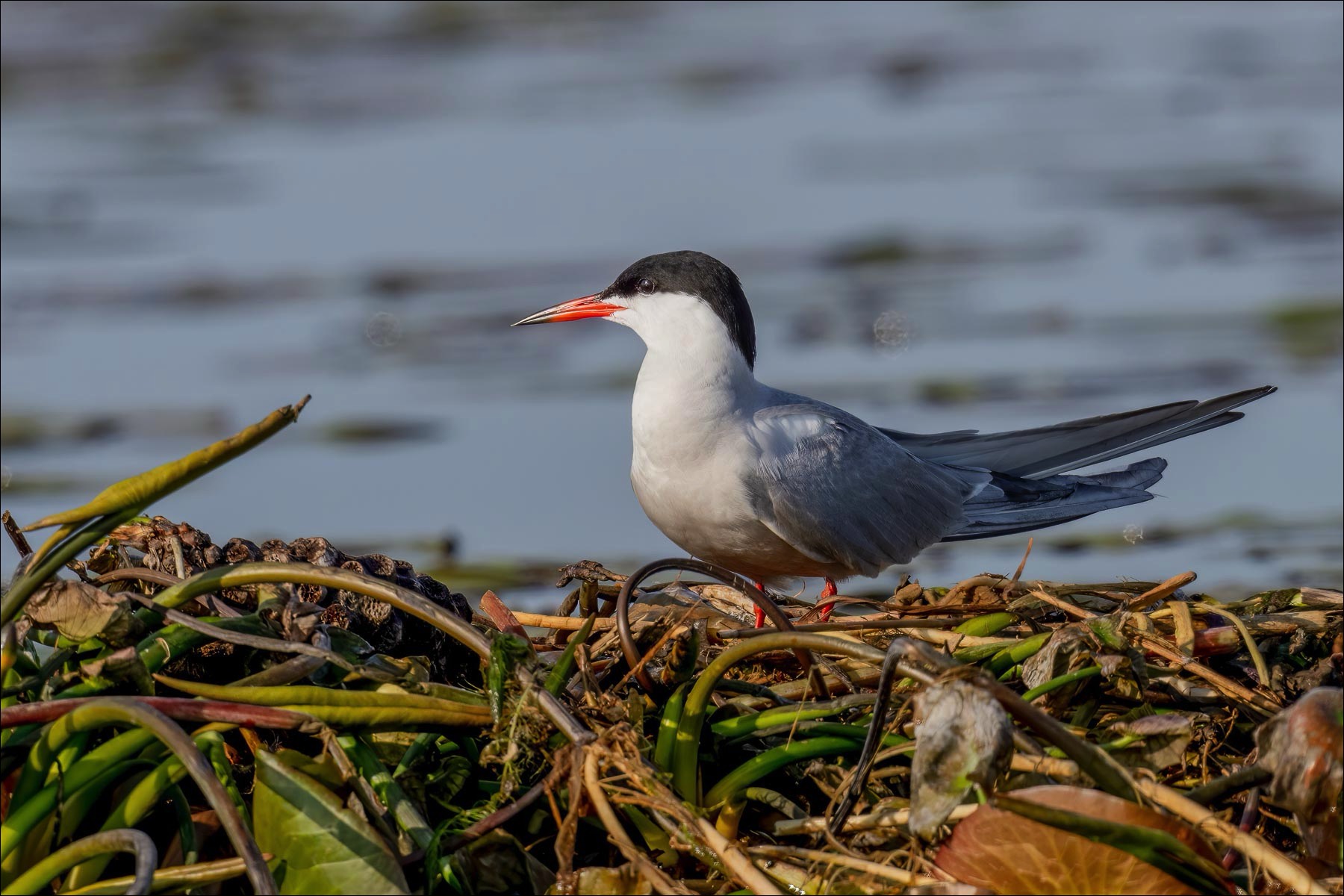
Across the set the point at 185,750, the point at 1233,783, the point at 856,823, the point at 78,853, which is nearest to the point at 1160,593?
the point at 1233,783

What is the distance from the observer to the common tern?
4016 mm

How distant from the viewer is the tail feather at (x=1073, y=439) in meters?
4.21

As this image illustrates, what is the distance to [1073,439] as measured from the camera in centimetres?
456

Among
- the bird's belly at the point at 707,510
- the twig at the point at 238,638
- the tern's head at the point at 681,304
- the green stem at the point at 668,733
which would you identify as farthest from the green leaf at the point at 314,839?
the tern's head at the point at 681,304

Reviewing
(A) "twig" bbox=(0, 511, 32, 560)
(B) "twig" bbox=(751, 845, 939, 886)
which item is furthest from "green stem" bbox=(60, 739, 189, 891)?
(B) "twig" bbox=(751, 845, 939, 886)

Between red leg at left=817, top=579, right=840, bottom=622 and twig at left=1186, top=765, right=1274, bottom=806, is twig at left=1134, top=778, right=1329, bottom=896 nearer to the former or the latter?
twig at left=1186, top=765, right=1274, bottom=806

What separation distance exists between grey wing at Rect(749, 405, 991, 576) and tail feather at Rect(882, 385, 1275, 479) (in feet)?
0.41

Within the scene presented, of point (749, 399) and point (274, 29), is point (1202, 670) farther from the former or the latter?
point (274, 29)

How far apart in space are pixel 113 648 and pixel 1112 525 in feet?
Answer: 15.2

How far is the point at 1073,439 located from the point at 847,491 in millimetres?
729

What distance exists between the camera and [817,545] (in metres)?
4.19

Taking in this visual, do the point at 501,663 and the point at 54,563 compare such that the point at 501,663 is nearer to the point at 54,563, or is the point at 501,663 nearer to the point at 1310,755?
the point at 54,563

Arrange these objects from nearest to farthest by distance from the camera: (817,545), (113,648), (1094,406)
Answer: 1. (113,648)
2. (817,545)
3. (1094,406)

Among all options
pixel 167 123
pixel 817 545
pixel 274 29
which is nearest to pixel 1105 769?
pixel 817 545
